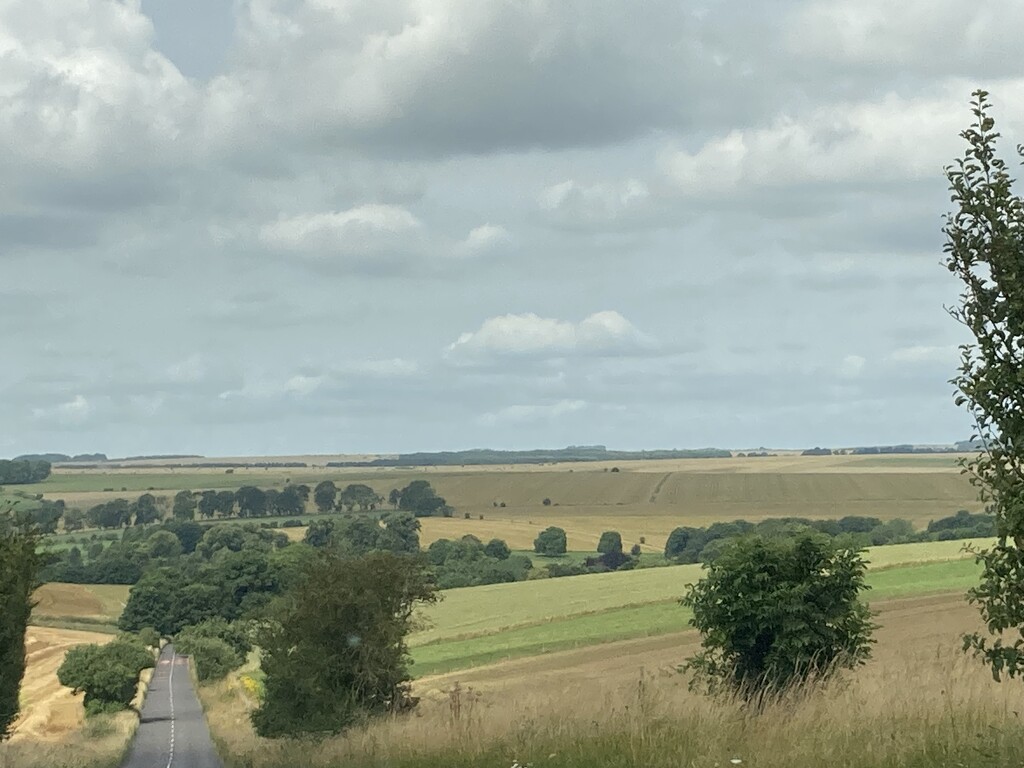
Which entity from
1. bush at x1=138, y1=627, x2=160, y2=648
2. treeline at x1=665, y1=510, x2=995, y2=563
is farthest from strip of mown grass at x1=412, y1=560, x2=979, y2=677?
bush at x1=138, y1=627, x2=160, y2=648

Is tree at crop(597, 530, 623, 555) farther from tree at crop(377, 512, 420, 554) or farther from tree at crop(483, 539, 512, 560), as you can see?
tree at crop(377, 512, 420, 554)

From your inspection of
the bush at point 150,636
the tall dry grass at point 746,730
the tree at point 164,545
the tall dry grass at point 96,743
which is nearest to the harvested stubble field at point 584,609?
the tall dry grass at point 96,743

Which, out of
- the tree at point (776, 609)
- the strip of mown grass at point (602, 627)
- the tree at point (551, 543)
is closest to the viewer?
the tree at point (776, 609)

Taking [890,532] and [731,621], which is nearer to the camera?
[731,621]

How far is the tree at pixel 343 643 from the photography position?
→ 32.8m

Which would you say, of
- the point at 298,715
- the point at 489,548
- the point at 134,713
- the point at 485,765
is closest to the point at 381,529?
the point at 489,548

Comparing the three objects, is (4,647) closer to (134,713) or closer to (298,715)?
(298,715)

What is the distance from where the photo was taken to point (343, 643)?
33.7 m

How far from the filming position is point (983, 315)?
821 centimetres

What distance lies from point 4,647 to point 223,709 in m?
51.2

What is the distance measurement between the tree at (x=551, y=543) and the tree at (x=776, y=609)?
402 ft

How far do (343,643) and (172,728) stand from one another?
47.7 metres

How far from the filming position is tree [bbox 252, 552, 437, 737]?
3284 cm

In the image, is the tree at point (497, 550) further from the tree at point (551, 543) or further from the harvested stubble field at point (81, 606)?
the harvested stubble field at point (81, 606)
